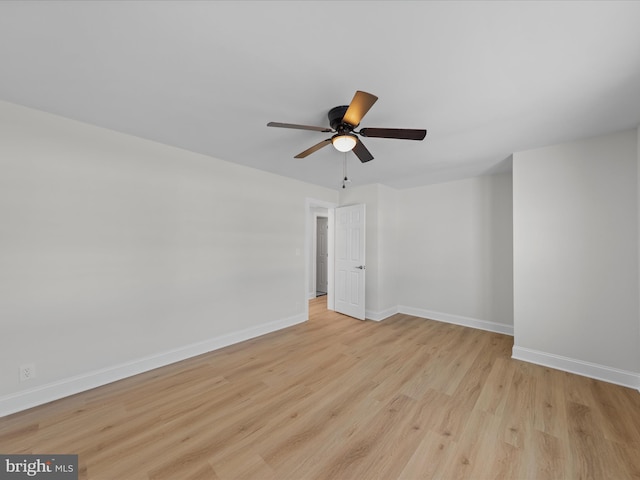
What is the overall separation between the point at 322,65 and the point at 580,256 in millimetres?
3302

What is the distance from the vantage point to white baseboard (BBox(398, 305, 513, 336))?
3922mm

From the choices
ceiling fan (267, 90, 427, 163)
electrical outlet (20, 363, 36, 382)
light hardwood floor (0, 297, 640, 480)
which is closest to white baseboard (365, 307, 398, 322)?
light hardwood floor (0, 297, 640, 480)

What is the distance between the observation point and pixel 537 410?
210cm

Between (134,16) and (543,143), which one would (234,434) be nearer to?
(134,16)

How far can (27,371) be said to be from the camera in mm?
2125

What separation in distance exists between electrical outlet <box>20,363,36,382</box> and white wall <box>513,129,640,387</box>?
4953 millimetres

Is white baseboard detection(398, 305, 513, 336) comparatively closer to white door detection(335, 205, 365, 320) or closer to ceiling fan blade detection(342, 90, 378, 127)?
white door detection(335, 205, 365, 320)

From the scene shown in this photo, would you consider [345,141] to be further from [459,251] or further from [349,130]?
[459,251]

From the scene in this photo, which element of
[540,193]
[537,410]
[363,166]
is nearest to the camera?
[537,410]

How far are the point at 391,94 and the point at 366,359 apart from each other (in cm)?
279

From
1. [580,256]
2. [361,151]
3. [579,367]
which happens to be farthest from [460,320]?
[361,151]

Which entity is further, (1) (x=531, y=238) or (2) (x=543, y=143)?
(1) (x=531, y=238)

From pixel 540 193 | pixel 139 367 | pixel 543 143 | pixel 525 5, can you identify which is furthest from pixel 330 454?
pixel 543 143

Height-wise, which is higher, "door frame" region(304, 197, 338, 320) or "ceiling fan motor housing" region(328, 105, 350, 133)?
"ceiling fan motor housing" region(328, 105, 350, 133)
